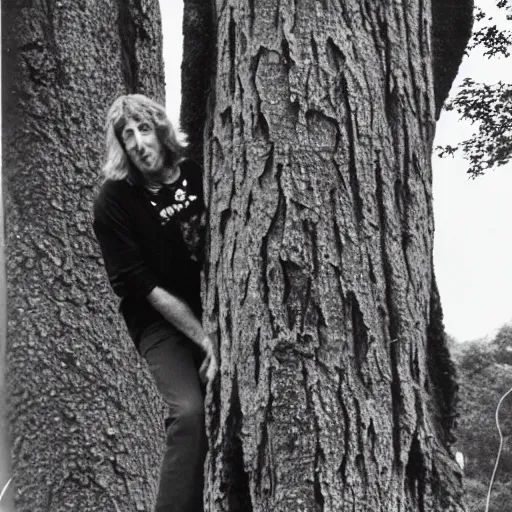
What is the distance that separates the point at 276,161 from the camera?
2.62m

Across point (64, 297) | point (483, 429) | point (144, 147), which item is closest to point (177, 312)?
point (144, 147)

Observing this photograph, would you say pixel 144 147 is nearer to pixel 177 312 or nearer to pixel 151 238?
pixel 151 238

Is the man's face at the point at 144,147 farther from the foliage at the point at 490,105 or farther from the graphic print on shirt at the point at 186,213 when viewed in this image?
the foliage at the point at 490,105

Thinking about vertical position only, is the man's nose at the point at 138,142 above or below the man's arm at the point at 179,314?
above

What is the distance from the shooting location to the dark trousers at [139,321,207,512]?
298 centimetres

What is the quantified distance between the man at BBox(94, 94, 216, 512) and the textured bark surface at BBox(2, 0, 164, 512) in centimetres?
195

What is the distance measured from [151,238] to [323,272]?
89cm

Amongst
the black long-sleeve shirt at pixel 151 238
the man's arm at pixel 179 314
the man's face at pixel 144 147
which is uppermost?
the man's face at pixel 144 147

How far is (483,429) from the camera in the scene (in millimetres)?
19484

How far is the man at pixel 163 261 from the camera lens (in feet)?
9.87

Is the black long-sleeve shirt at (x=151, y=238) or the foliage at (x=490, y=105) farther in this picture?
the foliage at (x=490, y=105)

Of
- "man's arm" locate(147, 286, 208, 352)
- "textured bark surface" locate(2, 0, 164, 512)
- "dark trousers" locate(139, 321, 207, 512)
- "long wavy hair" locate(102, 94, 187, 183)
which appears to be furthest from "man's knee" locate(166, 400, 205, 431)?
"textured bark surface" locate(2, 0, 164, 512)

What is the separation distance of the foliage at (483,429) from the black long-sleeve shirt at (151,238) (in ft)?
54.6

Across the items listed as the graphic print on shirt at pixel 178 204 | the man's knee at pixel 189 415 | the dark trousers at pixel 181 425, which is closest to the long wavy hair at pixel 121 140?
the graphic print on shirt at pixel 178 204
